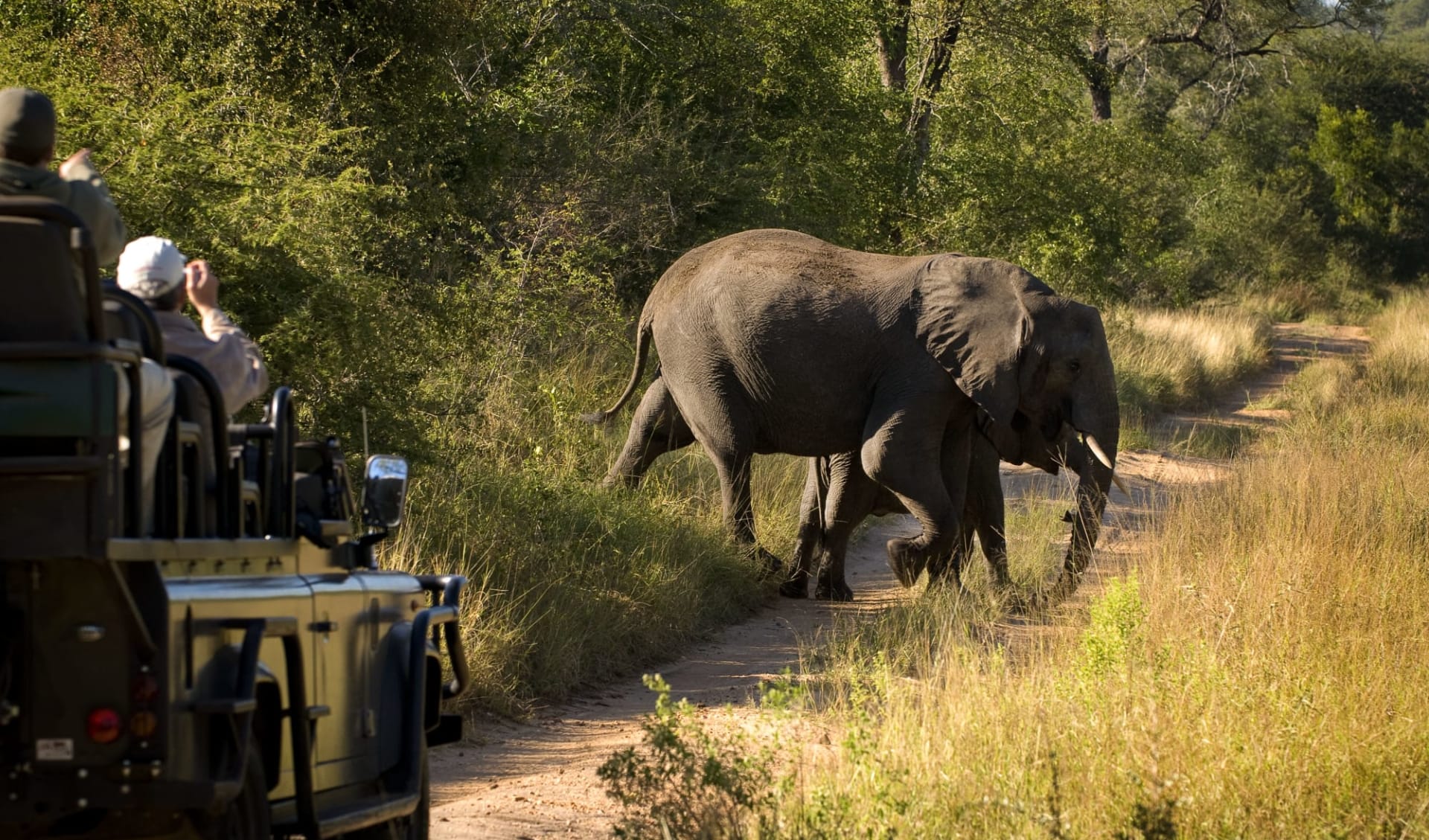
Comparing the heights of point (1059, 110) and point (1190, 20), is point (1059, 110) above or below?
below

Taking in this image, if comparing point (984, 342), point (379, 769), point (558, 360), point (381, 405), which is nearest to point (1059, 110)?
point (558, 360)

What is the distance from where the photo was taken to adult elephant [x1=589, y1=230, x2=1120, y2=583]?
11.3 metres

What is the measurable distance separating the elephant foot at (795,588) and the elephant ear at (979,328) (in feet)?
6.46

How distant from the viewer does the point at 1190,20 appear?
132 ft

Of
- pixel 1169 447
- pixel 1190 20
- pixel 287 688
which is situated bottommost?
pixel 1169 447

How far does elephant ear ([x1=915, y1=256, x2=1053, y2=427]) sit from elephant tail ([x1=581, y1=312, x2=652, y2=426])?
2259mm

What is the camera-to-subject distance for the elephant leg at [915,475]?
11133mm

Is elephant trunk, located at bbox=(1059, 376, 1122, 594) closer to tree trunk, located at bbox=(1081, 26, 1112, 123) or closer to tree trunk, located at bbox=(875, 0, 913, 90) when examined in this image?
tree trunk, located at bbox=(875, 0, 913, 90)

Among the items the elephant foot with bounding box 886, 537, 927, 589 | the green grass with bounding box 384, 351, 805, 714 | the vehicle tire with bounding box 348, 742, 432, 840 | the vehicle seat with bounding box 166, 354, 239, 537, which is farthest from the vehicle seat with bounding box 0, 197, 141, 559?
the elephant foot with bounding box 886, 537, 927, 589

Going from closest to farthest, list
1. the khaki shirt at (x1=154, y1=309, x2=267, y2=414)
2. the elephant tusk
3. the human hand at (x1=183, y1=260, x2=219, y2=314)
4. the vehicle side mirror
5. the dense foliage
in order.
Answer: the khaki shirt at (x1=154, y1=309, x2=267, y2=414)
the human hand at (x1=183, y1=260, x2=219, y2=314)
the vehicle side mirror
the dense foliage
the elephant tusk

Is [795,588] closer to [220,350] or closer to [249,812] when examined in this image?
[220,350]

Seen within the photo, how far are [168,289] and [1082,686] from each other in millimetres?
3865

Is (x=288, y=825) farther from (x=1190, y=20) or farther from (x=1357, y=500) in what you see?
(x=1190, y=20)

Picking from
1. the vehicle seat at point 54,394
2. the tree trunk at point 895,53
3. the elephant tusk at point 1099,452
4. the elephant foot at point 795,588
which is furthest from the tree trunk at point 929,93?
the vehicle seat at point 54,394
